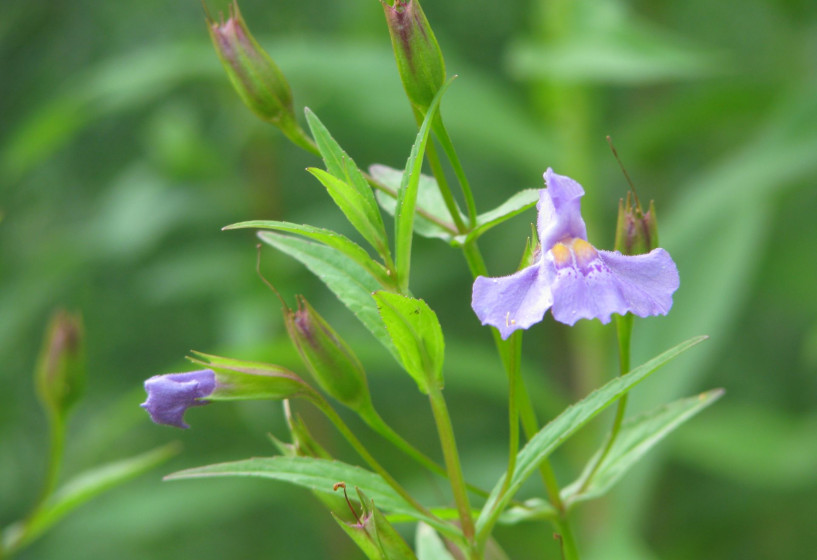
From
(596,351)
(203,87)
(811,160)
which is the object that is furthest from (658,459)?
(203,87)

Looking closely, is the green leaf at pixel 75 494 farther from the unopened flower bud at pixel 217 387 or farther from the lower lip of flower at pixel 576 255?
the lower lip of flower at pixel 576 255

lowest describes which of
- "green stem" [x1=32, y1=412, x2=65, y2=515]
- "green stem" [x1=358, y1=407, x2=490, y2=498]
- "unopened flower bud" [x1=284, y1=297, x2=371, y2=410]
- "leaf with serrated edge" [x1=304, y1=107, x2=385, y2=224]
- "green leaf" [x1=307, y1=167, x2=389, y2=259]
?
"green stem" [x1=32, y1=412, x2=65, y2=515]

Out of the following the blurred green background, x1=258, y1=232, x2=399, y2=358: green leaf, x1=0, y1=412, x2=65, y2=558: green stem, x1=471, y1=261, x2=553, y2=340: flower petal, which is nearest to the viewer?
x1=471, y1=261, x2=553, y2=340: flower petal

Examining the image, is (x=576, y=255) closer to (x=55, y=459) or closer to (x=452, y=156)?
(x=452, y=156)

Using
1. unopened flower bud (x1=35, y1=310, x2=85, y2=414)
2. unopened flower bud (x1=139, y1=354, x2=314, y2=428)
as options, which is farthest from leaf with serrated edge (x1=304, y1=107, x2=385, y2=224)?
unopened flower bud (x1=35, y1=310, x2=85, y2=414)

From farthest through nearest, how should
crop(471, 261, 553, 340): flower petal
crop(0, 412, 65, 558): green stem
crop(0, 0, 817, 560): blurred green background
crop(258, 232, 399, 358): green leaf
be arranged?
crop(0, 0, 817, 560): blurred green background
crop(0, 412, 65, 558): green stem
crop(258, 232, 399, 358): green leaf
crop(471, 261, 553, 340): flower petal

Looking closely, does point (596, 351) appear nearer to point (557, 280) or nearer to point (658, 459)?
point (658, 459)

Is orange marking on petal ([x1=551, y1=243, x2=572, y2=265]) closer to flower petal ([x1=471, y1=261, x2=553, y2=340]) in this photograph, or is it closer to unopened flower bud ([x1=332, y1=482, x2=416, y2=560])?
flower petal ([x1=471, y1=261, x2=553, y2=340])

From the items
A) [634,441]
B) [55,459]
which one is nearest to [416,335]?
[634,441]
